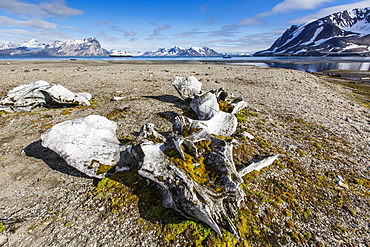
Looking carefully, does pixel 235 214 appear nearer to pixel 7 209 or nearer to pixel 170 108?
pixel 7 209

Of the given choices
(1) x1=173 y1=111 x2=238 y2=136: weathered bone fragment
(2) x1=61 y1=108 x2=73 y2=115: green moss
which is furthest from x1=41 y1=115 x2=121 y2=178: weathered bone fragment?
(2) x1=61 y1=108 x2=73 y2=115: green moss

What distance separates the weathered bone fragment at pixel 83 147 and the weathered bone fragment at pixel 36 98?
6794mm

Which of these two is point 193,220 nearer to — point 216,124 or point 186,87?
point 216,124

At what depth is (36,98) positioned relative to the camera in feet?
36.6

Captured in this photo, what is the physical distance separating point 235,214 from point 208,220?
2.91 feet

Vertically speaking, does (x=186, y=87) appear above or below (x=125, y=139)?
above

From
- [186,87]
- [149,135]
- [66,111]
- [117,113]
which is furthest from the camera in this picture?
[186,87]

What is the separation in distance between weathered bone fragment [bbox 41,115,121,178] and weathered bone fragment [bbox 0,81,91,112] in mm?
6794

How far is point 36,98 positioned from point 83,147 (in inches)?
341

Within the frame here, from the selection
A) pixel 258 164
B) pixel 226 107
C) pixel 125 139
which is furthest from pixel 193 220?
pixel 226 107

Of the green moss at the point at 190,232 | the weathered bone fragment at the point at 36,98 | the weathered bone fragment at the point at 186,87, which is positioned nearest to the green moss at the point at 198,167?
the green moss at the point at 190,232

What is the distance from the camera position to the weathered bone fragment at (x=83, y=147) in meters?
5.41

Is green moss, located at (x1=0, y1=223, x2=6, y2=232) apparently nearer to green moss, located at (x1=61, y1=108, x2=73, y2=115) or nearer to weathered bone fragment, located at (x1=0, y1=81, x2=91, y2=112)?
green moss, located at (x1=61, y1=108, x2=73, y2=115)

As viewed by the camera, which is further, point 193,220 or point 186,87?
point 186,87
